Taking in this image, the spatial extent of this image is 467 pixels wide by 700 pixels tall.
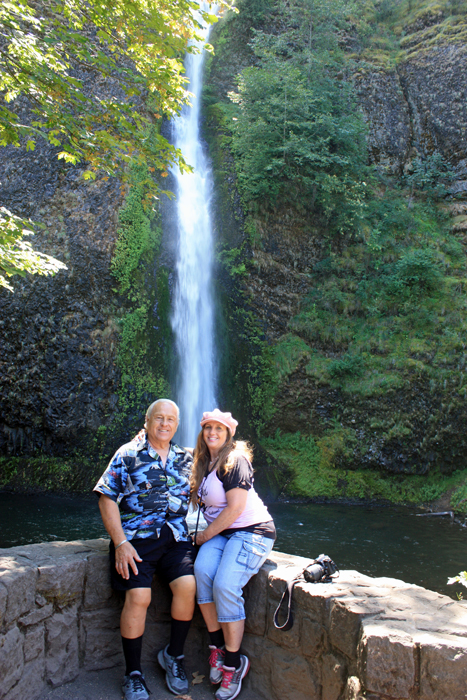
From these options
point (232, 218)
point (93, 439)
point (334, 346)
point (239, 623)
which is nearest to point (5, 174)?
point (232, 218)

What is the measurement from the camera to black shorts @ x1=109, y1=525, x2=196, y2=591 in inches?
106

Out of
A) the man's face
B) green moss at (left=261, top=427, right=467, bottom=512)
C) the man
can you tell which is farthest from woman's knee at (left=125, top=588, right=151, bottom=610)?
green moss at (left=261, top=427, right=467, bottom=512)

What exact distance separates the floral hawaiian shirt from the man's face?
68 millimetres

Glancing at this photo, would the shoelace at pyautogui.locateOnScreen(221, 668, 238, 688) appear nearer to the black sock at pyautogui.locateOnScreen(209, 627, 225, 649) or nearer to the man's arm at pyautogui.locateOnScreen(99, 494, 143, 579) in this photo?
the black sock at pyautogui.locateOnScreen(209, 627, 225, 649)

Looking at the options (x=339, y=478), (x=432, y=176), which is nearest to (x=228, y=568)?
(x=339, y=478)

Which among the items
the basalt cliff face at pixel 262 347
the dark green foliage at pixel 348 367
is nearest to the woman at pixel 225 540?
the basalt cliff face at pixel 262 347

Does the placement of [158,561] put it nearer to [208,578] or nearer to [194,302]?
[208,578]

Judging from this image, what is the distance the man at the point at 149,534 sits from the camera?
104 inches

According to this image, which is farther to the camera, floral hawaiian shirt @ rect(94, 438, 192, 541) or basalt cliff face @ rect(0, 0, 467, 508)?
basalt cliff face @ rect(0, 0, 467, 508)

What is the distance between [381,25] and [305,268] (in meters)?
11.4

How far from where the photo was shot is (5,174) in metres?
10.6

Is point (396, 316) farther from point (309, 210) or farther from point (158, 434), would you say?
point (158, 434)

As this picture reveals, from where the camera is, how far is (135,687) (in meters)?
2.56

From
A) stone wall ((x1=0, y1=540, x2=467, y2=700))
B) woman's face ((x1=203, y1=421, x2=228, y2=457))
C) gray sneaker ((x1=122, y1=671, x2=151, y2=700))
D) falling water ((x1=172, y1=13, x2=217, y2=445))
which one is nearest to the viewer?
stone wall ((x1=0, y1=540, x2=467, y2=700))
